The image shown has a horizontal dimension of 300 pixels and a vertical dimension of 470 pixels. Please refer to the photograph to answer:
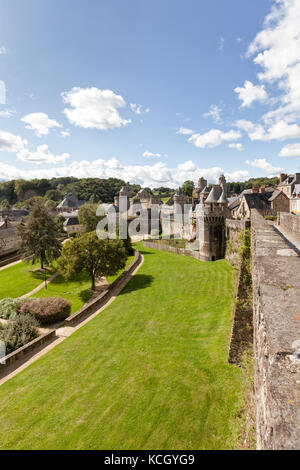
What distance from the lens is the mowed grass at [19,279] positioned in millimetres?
25630

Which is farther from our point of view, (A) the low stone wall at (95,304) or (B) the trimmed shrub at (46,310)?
(A) the low stone wall at (95,304)

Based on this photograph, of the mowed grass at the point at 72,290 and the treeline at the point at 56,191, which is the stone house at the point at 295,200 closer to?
the mowed grass at the point at 72,290

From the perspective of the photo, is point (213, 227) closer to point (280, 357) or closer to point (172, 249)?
point (172, 249)

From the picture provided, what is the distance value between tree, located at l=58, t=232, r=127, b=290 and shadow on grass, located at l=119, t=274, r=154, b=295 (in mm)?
2351

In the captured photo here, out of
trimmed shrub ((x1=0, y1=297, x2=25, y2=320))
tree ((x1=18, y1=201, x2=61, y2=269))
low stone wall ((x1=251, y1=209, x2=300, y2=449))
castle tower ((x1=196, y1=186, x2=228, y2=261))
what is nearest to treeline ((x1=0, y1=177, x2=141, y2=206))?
tree ((x1=18, y1=201, x2=61, y2=269))

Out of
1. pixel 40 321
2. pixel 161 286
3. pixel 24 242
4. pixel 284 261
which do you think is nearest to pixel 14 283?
pixel 24 242

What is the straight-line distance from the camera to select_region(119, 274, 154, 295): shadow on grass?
24.5m

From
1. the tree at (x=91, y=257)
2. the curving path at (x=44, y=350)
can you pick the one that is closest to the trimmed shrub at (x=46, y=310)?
the curving path at (x=44, y=350)

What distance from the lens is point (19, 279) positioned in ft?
96.3

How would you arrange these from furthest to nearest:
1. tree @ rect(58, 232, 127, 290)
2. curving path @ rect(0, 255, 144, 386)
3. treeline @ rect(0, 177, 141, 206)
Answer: treeline @ rect(0, 177, 141, 206), tree @ rect(58, 232, 127, 290), curving path @ rect(0, 255, 144, 386)

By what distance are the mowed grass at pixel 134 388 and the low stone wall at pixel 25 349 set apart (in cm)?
163

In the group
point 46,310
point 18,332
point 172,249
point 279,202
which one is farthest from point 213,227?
point 279,202

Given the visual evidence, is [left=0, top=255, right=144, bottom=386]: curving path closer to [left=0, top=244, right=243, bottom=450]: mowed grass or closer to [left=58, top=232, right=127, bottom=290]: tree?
[left=0, top=244, right=243, bottom=450]: mowed grass

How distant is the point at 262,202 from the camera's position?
156 ft
